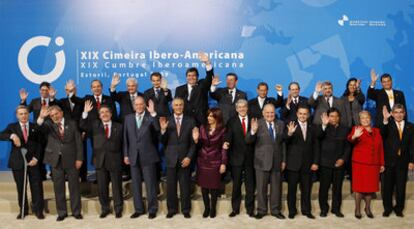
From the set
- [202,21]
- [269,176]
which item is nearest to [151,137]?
[269,176]

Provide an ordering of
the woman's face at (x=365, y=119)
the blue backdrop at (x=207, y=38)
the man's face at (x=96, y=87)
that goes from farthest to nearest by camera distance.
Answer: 1. the blue backdrop at (x=207, y=38)
2. the man's face at (x=96, y=87)
3. the woman's face at (x=365, y=119)

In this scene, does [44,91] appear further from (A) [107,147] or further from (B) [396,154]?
(B) [396,154]

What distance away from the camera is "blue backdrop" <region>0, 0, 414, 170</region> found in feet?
22.7

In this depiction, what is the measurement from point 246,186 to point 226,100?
125 centimetres

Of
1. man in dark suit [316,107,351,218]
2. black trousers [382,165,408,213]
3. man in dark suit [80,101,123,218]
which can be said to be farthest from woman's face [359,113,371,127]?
man in dark suit [80,101,123,218]

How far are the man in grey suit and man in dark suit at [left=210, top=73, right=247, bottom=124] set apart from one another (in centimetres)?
90

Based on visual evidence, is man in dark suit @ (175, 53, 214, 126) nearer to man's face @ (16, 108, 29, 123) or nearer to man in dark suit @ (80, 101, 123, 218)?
man in dark suit @ (80, 101, 123, 218)

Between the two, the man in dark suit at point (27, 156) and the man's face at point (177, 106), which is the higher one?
the man's face at point (177, 106)

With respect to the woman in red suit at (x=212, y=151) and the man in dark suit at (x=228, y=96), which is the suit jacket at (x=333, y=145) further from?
the man in dark suit at (x=228, y=96)

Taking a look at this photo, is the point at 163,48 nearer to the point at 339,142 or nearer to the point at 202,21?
the point at 202,21

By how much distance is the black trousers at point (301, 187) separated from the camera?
5258mm

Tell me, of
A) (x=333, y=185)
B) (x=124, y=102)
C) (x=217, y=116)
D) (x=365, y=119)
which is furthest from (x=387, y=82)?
(x=124, y=102)


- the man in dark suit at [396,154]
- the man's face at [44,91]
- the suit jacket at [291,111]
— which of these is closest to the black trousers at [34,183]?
the man's face at [44,91]

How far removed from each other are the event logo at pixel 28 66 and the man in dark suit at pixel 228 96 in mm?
2463
